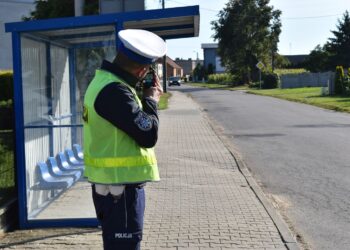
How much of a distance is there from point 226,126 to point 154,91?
16.8 m

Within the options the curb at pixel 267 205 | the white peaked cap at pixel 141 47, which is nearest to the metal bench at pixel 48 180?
the curb at pixel 267 205

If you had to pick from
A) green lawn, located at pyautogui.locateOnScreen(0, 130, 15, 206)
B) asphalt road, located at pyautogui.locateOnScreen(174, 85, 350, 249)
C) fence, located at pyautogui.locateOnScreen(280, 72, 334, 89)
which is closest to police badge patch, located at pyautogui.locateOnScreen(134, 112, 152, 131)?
asphalt road, located at pyautogui.locateOnScreen(174, 85, 350, 249)

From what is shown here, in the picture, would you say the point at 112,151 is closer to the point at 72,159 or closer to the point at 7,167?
the point at 7,167

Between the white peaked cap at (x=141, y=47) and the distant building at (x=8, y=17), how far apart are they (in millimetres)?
30419

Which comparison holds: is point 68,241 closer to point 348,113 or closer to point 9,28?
point 9,28

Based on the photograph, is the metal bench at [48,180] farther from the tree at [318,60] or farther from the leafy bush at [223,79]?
the leafy bush at [223,79]

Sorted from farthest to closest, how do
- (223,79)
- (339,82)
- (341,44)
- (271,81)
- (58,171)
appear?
(223,79) → (341,44) → (271,81) → (339,82) → (58,171)

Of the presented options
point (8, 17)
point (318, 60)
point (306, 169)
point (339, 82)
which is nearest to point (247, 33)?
point (318, 60)

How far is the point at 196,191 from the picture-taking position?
27.2 feet

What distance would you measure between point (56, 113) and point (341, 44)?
7230cm

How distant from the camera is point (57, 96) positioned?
7.35 metres

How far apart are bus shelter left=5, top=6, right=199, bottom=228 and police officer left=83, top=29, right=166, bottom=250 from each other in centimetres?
286

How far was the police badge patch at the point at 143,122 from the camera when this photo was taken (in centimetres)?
305

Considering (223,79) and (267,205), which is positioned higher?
(223,79)
